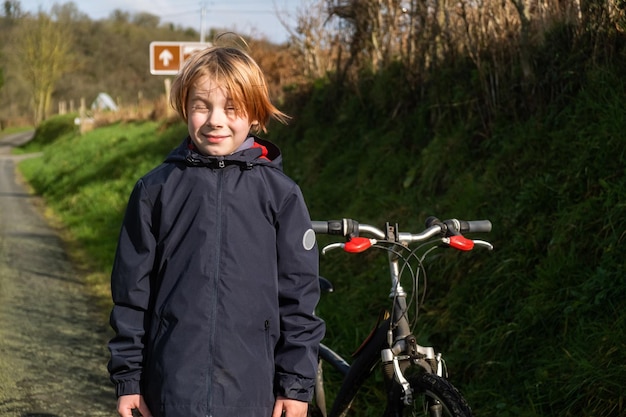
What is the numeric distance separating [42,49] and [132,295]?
2373 inches

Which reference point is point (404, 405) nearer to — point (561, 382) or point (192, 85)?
point (561, 382)

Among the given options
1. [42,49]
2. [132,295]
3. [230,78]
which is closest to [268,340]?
[132,295]

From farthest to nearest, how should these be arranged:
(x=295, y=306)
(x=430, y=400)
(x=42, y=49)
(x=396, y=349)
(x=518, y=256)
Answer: (x=42, y=49) < (x=518, y=256) < (x=396, y=349) < (x=430, y=400) < (x=295, y=306)

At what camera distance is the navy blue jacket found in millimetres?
2396

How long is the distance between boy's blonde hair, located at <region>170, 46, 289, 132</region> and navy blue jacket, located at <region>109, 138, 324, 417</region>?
5.8 inches

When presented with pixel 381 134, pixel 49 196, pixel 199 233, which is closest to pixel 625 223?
pixel 199 233

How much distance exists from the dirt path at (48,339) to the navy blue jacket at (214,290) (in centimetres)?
282

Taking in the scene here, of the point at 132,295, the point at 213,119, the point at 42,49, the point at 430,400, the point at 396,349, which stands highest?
the point at 42,49

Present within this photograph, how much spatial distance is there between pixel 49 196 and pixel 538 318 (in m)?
16.6

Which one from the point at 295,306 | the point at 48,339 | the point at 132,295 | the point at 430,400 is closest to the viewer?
the point at 132,295

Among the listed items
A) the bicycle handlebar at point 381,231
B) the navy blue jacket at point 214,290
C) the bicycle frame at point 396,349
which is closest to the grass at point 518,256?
the bicycle frame at point 396,349

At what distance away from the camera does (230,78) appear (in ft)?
8.13

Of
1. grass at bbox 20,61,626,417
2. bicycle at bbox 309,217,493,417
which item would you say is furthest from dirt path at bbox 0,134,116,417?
bicycle at bbox 309,217,493,417

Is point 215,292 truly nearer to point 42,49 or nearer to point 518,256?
point 518,256
